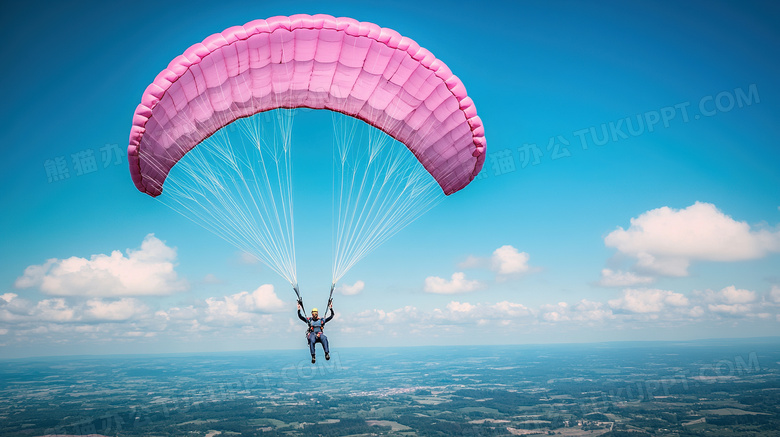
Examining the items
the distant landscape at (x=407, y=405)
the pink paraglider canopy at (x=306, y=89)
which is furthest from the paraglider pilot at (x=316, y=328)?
the distant landscape at (x=407, y=405)

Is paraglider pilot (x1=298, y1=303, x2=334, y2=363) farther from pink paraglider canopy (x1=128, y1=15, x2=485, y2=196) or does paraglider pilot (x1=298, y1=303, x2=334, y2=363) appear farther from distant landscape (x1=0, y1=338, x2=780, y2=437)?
distant landscape (x1=0, y1=338, x2=780, y2=437)

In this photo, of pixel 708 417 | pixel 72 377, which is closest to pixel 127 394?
pixel 72 377

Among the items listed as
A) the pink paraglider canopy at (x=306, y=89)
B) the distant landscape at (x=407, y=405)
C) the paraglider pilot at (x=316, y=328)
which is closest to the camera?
the pink paraglider canopy at (x=306, y=89)

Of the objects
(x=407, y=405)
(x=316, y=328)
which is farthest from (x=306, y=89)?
(x=407, y=405)

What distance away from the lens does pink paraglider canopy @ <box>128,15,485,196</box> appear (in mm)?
10164

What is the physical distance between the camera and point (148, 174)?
1120 cm

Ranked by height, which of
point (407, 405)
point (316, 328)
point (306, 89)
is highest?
point (306, 89)

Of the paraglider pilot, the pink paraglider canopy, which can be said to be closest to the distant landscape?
the paraglider pilot

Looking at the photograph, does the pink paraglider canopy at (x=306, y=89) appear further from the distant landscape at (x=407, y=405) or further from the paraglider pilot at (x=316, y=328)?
the distant landscape at (x=407, y=405)

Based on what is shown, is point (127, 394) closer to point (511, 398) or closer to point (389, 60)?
point (511, 398)

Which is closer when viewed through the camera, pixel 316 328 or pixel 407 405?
pixel 316 328

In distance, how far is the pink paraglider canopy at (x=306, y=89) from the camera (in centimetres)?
1016

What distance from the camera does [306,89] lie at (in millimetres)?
11656

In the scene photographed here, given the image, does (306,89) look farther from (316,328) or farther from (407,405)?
(407,405)
